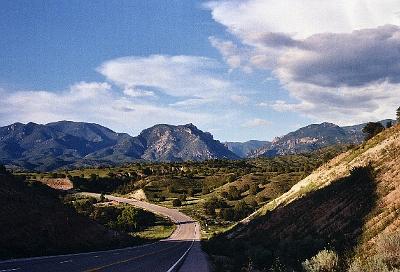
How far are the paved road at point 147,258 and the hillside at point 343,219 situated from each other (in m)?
3.80

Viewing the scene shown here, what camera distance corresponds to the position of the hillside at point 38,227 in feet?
109

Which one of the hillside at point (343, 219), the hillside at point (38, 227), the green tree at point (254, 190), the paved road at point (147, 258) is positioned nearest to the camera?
the hillside at point (343, 219)

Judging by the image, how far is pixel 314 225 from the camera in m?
32.8

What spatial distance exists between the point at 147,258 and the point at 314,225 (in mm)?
13541

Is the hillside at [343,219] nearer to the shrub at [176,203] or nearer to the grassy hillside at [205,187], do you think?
the grassy hillside at [205,187]

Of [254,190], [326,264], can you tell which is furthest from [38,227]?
[254,190]

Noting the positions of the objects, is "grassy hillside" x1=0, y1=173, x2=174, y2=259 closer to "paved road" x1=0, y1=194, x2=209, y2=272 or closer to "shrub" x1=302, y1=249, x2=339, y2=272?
"paved road" x1=0, y1=194, x2=209, y2=272

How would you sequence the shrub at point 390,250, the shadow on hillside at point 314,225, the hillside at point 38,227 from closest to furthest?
the shrub at point 390,250 → the shadow on hillside at point 314,225 → the hillside at point 38,227

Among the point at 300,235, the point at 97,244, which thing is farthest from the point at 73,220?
the point at 300,235

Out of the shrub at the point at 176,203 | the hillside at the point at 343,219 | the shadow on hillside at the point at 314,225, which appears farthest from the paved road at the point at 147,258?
the shrub at the point at 176,203

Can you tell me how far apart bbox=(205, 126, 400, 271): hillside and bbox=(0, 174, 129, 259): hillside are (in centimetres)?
1388

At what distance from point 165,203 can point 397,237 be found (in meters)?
120

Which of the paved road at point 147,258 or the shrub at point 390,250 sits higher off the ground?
the shrub at point 390,250

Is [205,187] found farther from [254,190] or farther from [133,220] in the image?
[133,220]
